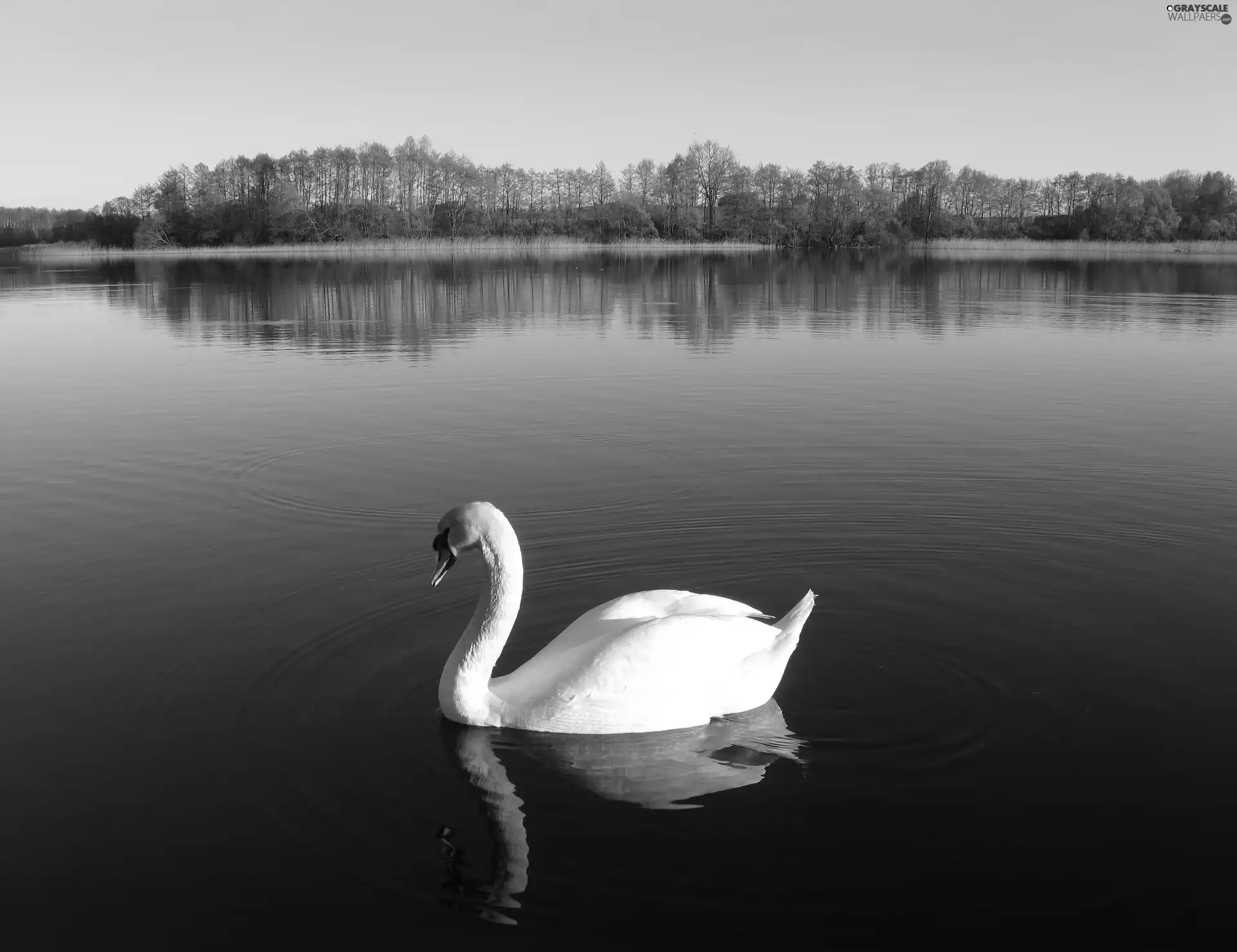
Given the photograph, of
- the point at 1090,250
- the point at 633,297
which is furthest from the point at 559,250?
the point at 633,297

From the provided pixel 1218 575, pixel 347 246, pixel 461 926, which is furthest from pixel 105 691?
pixel 347 246

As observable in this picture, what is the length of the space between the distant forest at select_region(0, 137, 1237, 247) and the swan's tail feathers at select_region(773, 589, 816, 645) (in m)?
113

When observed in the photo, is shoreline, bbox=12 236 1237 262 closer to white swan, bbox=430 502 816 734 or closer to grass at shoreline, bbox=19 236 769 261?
grass at shoreline, bbox=19 236 769 261

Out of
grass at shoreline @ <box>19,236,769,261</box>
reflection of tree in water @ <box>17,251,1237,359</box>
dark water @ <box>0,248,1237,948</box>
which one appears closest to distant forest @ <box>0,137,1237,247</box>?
grass at shoreline @ <box>19,236,769,261</box>

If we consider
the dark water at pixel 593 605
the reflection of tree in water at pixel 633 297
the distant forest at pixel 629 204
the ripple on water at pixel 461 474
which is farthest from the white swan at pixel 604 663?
the distant forest at pixel 629 204

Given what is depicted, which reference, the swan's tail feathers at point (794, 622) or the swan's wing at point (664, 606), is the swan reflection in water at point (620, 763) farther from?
the swan's wing at point (664, 606)

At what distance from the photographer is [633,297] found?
41.5 meters

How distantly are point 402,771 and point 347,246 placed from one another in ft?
292

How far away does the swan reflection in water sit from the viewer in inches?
220

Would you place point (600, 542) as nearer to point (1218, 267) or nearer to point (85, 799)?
point (85, 799)

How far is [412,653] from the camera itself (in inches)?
307

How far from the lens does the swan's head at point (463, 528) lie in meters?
6.71

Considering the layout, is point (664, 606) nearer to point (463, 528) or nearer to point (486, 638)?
point (486, 638)

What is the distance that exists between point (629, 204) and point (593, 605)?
410 ft
